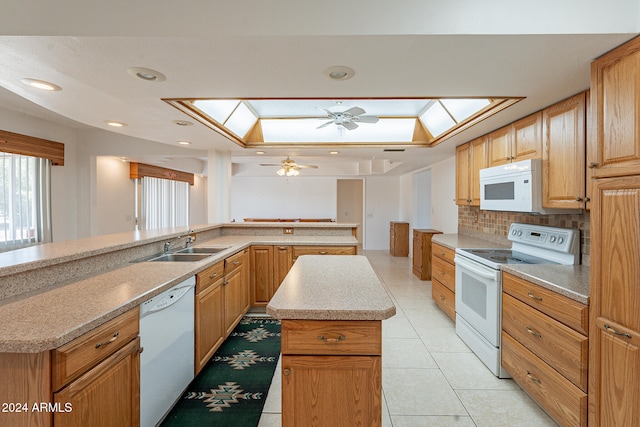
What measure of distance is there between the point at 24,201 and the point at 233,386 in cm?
402

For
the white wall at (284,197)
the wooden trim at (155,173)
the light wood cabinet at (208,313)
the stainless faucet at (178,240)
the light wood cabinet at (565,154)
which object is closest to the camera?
the light wood cabinet at (565,154)

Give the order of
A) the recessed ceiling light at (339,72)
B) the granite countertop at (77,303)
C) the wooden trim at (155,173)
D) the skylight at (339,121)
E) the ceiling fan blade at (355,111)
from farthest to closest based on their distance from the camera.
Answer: the wooden trim at (155,173) → the skylight at (339,121) → the ceiling fan blade at (355,111) → the recessed ceiling light at (339,72) → the granite countertop at (77,303)

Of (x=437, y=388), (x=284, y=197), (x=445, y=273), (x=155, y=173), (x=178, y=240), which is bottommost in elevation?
(x=437, y=388)

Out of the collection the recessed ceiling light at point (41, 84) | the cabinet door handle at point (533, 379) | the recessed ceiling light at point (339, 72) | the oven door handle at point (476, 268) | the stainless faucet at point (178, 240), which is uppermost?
the recessed ceiling light at point (41, 84)

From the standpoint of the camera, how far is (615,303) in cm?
136

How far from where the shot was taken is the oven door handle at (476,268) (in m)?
2.27

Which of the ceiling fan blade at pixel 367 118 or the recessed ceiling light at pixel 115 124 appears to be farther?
the ceiling fan blade at pixel 367 118

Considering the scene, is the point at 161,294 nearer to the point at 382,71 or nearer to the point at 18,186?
the point at 382,71

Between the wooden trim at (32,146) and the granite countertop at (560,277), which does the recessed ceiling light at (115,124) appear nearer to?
the wooden trim at (32,146)

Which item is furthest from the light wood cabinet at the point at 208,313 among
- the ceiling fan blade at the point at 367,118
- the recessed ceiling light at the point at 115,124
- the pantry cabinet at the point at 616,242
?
the pantry cabinet at the point at 616,242

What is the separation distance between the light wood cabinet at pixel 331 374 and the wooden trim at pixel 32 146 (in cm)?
443

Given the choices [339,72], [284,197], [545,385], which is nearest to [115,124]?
[339,72]

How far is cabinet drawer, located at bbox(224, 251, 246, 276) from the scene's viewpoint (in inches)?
106

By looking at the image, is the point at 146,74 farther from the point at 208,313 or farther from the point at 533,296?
the point at 533,296
